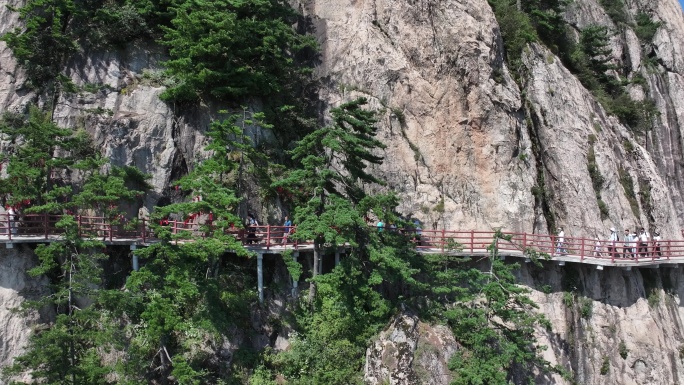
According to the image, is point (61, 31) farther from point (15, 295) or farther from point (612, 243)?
point (612, 243)

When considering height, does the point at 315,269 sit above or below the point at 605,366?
above

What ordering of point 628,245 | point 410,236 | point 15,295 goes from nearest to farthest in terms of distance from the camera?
point 15,295 → point 410,236 → point 628,245

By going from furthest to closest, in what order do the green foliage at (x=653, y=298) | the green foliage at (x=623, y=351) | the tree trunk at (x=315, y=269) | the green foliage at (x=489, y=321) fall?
the green foliage at (x=653, y=298) → the green foliage at (x=623, y=351) → the tree trunk at (x=315, y=269) → the green foliage at (x=489, y=321)

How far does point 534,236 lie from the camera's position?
2434 cm

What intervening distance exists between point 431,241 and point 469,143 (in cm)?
537

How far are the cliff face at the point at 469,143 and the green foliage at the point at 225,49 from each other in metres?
1.25

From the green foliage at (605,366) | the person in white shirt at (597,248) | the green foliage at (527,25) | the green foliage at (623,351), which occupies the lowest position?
the green foliage at (605,366)

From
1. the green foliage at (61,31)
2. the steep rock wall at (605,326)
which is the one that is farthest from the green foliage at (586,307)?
the green foliage at (61,31)

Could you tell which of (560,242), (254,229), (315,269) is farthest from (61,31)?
(560,242)

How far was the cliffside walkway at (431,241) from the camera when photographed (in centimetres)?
2078

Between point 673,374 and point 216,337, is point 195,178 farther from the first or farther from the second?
point 673,374

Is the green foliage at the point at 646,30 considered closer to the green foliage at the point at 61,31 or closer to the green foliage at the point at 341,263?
the green foliage at the point at 341,263

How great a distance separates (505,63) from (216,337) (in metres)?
18.7

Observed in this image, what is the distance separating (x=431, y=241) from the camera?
23750 millimetres
